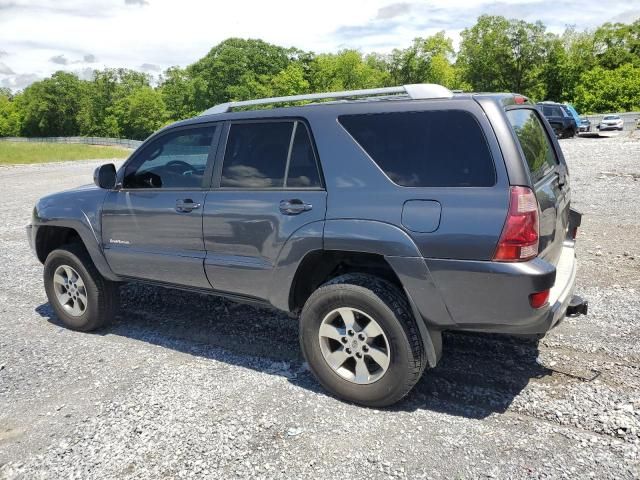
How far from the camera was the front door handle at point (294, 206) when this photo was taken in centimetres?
336

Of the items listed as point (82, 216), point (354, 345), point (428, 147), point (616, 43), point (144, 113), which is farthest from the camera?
point (144, 113)

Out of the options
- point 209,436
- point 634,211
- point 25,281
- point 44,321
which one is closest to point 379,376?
point 209,436

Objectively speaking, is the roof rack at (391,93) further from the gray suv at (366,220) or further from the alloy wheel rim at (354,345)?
the alloy wheel rim at (354,345)

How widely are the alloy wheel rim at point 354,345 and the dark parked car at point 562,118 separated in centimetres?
2396

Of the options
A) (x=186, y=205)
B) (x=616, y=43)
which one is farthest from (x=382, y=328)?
(x=616, y=43)

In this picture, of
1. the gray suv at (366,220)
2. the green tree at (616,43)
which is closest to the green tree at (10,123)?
the green tree at (616,43)

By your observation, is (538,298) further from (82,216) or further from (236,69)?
(236,69)

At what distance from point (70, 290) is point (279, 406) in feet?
8.17

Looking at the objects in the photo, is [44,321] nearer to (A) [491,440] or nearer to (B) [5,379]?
(B) [5,379]

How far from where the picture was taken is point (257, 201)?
3562 millimetres

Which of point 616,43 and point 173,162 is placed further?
point 616,43

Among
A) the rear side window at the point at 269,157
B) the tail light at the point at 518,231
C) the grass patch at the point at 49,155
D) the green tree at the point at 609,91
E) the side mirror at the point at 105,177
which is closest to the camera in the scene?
the tail light at the point at 518,231

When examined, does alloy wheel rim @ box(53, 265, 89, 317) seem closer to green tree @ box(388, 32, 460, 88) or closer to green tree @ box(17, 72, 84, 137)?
green tree @ box(388, 32, 460, 88)

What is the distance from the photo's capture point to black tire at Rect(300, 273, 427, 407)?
308cm
